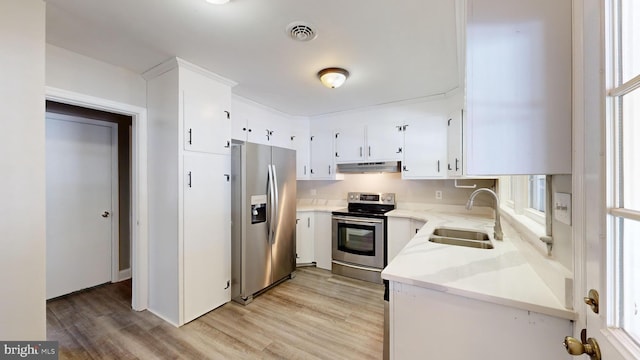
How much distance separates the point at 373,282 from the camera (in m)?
2.98

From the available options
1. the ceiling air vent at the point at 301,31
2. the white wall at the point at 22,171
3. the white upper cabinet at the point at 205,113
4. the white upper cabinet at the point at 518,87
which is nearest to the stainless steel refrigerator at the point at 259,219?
the white upper cabinet at the point at 205,113

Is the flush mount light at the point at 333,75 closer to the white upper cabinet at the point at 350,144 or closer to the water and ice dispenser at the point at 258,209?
the white upper cabinet at the point at 350,144

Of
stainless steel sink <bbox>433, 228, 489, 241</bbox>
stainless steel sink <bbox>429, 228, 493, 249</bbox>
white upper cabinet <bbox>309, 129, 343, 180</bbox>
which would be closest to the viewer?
stainless steel sink <bbox>429, 228, 493, 249</bbox>

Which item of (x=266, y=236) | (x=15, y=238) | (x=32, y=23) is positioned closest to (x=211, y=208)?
(x=266, y=236)

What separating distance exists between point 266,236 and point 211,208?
0.73 m

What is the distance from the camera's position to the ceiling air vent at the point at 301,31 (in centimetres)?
155

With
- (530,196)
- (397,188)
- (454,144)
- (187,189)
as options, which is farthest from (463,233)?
(187,189)

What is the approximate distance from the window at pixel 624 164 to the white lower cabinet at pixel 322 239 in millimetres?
2957

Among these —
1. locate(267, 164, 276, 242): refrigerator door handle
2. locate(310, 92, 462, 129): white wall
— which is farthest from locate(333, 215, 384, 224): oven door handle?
locate(310, 92, 462, 129): white wall

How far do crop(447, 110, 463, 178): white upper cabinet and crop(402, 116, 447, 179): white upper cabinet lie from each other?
0.05 metres

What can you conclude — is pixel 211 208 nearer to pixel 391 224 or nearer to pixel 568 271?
pixel 391 224

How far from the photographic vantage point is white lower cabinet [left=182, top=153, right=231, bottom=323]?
6.87 feet

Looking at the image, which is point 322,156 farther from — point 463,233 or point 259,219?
point 463,233

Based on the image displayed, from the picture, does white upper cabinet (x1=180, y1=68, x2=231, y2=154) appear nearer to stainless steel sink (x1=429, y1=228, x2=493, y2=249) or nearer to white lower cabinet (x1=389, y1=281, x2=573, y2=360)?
white lower cabinet (x1=389, y1=281, x2=573, y2=360)
